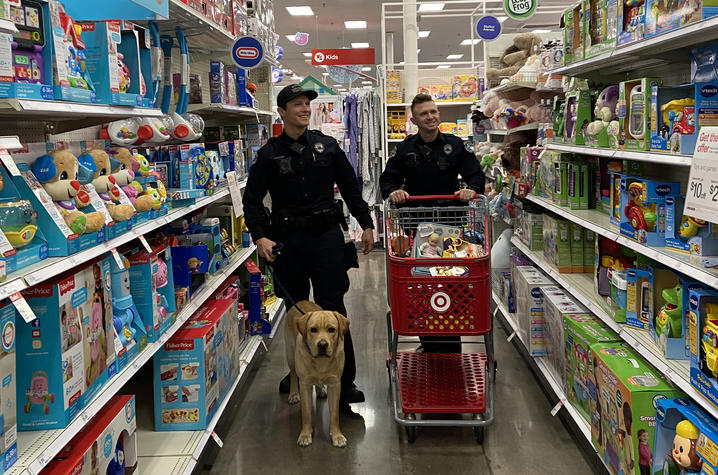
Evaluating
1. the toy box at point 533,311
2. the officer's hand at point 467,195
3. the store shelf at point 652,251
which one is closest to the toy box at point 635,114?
the store shelf at point 652,251

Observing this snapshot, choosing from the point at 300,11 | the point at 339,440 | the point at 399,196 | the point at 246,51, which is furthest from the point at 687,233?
the point at 300,11

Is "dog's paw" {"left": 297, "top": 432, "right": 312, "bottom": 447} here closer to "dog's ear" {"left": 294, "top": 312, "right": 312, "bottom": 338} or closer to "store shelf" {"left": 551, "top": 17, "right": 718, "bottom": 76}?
"dog's ear" {"left": 294, "top": 312, "right": 312, "bottom": 338}

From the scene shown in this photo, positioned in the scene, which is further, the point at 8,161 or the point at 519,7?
the point at 519,7

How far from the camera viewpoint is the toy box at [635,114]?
2.57 m

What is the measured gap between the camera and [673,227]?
245 cm

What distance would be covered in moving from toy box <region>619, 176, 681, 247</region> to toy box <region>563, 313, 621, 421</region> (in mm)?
552

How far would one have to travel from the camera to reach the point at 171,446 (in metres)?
2.88

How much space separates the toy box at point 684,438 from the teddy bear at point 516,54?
14.9 ft

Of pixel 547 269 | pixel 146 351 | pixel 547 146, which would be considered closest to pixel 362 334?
pixel 547 269

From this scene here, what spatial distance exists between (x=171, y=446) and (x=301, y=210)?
143 cm

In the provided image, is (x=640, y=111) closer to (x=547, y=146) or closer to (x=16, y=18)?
(x=547, y=146)

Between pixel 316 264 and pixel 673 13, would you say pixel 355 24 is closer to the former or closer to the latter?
pixel 316 264

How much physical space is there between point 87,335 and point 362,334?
342cm

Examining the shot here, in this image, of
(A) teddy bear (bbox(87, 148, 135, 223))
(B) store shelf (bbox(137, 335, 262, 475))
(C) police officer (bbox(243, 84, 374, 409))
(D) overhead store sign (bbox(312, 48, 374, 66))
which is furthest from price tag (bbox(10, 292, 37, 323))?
(D) overhead store sign (bbox(312, 48, 374, 66))
